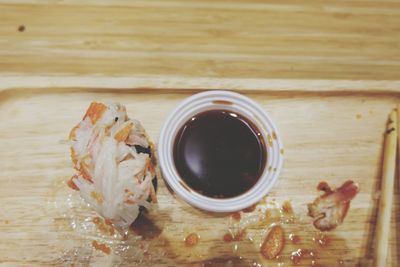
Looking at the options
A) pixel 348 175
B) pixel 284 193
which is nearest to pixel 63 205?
pixel 284 193

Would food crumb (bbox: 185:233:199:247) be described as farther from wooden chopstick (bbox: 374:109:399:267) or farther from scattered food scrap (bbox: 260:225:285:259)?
wooden chopstick (bbox: 374:109:399:267)

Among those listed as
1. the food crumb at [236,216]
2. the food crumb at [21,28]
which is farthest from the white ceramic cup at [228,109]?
the food crumb at [21,28]

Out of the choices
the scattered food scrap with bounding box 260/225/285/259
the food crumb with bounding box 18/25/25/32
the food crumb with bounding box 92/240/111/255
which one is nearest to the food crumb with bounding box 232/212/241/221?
the scattered food scrap with bounding box 260/225/285/259

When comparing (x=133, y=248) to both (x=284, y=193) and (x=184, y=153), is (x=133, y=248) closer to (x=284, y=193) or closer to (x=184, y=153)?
(x=184, y=153)

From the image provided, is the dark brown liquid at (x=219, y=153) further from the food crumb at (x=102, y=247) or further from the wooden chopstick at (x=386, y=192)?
the wooden chopstick at (x=386, y=192)

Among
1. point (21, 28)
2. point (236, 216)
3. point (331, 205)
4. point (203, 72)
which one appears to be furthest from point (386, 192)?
point (21, 28)
